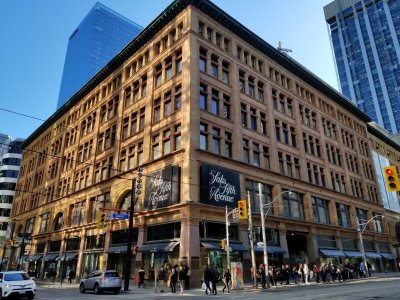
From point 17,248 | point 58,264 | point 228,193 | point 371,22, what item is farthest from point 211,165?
point 371,22

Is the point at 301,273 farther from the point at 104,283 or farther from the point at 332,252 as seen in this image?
the point at 104,283

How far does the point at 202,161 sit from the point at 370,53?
164980 mm

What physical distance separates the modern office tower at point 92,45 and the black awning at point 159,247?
475 feet

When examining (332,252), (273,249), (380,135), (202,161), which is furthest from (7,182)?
(380,135)

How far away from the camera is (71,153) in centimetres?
5828

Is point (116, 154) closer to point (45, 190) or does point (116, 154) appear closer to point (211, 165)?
point (211, 165)

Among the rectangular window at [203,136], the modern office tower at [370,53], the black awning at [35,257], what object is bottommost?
the black awning at [35,257]

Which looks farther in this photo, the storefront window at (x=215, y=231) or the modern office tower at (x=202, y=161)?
the modern office tower at (x=202, y=161)

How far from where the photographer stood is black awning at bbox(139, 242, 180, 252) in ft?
94.7

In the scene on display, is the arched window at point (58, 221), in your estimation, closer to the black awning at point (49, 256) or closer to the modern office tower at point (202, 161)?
the modern office tower at point (202, 161)

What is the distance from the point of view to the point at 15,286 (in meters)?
17.9

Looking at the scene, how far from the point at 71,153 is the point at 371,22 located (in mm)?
164828

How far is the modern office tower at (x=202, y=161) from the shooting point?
3180 cm

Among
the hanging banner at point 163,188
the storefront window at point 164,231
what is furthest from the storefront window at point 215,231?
the hanging banner at point 163,188
